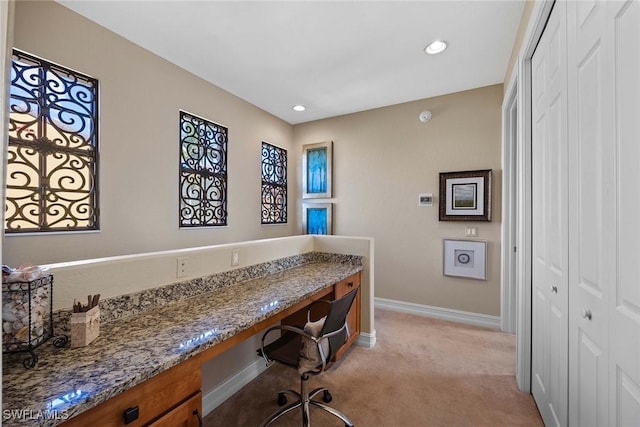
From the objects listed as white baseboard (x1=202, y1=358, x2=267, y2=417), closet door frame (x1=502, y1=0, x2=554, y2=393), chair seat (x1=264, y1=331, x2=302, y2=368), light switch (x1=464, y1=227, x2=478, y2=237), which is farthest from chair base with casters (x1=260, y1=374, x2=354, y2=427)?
light switch (x1=464, y1=227, x2=478, y2=237)

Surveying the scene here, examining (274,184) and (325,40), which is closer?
(325,40)

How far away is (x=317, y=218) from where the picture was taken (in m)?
4.34

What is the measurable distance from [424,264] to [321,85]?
2.50m

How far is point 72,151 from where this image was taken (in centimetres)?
210

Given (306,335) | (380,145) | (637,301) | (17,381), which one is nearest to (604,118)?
(637,301)

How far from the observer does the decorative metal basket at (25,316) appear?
3.13 ft

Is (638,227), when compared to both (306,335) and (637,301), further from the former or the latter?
(306,335)

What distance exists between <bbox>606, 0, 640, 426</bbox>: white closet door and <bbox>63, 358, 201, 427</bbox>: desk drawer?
1.47m

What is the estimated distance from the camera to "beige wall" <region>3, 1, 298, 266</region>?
1929mm

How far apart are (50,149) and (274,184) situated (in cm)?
252

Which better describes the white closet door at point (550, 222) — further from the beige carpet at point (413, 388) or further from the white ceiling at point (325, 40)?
the white ceiling at point (325, 40)

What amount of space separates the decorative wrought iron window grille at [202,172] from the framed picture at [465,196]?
8.73 feet

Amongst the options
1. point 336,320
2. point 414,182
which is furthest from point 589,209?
point 414,182

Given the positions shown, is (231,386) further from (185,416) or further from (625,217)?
(625,217)
